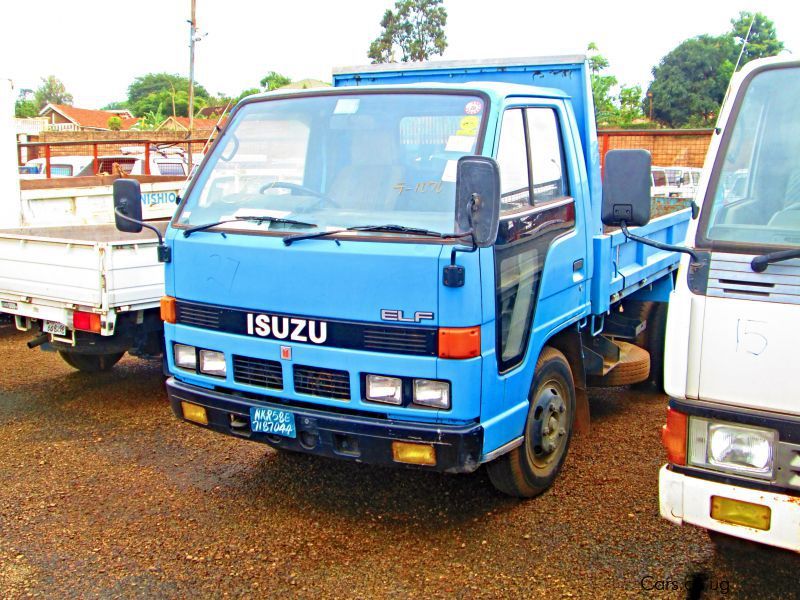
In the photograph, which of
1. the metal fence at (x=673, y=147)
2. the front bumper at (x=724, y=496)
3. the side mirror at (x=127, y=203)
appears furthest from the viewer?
the metal fence at (x=673, y=147)

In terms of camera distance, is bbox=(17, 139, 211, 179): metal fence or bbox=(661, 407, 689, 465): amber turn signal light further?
bbox=(17, 139, 211, 179): metal fence

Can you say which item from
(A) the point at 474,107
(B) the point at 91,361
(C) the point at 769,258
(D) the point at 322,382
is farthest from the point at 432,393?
(B) the point at 91,361

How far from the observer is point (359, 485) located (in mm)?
4816

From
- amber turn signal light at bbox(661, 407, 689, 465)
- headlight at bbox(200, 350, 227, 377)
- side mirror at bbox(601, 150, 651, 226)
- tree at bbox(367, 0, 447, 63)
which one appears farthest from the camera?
tree at bbox(367, 0, 447, 63)

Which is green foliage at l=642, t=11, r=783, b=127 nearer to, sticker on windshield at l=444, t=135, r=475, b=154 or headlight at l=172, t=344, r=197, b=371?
sticker on windshield at l=444, t=135, r=475, b=154

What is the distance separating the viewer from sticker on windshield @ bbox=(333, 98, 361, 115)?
436 centimetres

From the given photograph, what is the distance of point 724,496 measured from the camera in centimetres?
296

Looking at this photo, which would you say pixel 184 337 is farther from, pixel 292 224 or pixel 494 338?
pixel 494 338

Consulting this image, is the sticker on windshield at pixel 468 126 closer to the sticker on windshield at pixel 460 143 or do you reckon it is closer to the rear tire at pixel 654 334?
the sticker on windshield at pixel 460 143

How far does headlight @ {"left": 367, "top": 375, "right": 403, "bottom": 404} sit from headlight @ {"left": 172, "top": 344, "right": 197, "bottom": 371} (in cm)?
104

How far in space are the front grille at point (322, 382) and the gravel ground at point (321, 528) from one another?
0.78m

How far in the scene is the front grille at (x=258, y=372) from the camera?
159 inches

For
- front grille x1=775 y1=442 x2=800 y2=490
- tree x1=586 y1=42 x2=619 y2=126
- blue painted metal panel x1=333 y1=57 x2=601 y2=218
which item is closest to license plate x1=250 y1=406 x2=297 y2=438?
front grille x1=775 y1=442 x2=800 y2=490

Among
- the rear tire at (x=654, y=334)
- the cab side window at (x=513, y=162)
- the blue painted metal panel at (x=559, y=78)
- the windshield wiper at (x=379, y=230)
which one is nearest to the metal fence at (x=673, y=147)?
the rear tire at (x=654, y=334)
